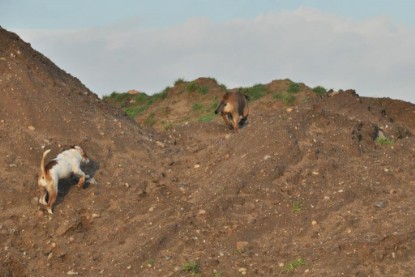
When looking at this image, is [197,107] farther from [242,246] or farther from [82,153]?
[242,246]

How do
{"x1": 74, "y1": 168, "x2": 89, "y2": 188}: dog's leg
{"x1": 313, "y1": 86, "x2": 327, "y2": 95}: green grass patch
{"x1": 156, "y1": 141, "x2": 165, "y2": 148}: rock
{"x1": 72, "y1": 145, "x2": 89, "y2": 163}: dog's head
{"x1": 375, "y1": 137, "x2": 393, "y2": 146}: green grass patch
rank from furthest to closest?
1. {"x1": 313, "y1": 86, "x2": 327, "y2": 95}: green grass patch
2. {"x1": 156, "y1": 141, "x2": 165, "y2": 148}: rock
3. {"x1": 375, "y1": 137, "x2": 393, "y2": 146}: green grass patch
4. {"x1": 72, "y1": 145, "x2": 89, "y2": 163}: dog's head
5. {"x1": 74, "y1": 168, "x2": 89, "y2": 188}: dog's leg

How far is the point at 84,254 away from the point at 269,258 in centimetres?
298

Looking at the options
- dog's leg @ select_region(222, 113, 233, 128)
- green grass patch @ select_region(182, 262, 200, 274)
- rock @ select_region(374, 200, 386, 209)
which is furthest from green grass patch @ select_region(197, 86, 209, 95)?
green grass patch @ select_region(182, 262, 200, 274)

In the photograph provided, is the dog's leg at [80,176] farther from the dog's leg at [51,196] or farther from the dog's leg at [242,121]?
the dog's leg at [242,121]

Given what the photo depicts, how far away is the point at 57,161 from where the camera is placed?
39.0ft

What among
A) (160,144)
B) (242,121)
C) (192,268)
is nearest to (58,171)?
(192,268)

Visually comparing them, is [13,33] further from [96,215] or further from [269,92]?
[269,92]

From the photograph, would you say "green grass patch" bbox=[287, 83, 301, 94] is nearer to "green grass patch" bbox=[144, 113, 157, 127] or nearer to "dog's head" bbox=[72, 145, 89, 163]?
"green grass patch" bbox=[144, 113, 157, 127]

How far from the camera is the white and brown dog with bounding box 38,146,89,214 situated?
1170 cm

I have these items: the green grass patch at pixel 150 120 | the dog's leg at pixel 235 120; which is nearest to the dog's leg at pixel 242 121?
the dog's leg at pixel 235 120

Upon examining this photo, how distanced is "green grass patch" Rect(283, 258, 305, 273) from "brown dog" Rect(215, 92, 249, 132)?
625 centimetres

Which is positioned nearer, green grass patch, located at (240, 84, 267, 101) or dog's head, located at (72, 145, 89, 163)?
dog's head, located at (72, 145, 89, 163)

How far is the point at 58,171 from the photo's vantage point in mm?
11789

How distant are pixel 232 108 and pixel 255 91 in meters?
12.6
